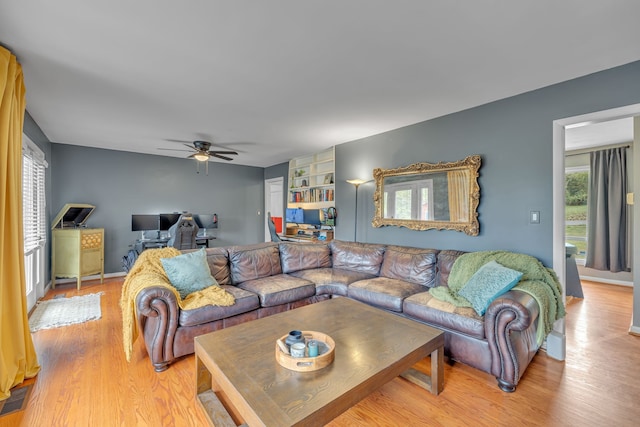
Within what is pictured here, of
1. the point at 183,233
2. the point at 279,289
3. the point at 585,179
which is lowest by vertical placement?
the point at 279,289

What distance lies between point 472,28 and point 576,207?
5372mm

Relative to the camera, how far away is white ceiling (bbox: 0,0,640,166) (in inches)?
65.4

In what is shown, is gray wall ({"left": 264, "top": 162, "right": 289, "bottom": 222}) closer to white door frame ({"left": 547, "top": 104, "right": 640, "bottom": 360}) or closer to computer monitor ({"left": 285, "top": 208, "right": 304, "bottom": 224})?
computer monitor ({"left": 285, "top": 208, "right": 304, "bottom": 224})

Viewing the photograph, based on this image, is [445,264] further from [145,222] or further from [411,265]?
[145,222]

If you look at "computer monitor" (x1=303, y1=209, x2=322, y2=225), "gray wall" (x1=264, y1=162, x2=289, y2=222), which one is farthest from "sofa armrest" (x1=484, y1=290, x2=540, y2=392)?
"gray wall" (x1=264, y1=162, x2=289, y2=222)

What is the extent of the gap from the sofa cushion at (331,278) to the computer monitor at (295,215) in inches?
81.9

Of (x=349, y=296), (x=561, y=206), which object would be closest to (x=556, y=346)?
(x=561, y=206)

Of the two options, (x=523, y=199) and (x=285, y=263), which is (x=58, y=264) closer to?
(x=285, y=263)

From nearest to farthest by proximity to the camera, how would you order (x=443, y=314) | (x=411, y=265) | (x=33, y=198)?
1. (x=443, y=314)
2. (x=411, y=265)
3. (x=33, y=198)

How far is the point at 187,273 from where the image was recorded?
2.71 meters

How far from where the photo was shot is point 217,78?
8.19ft

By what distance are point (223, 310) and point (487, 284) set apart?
2.23 metres

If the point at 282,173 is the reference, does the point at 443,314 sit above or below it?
below

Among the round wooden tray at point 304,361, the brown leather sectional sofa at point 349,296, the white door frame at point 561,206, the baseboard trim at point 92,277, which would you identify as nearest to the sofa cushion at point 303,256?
the brown leather sectional sofa at point 349,296
